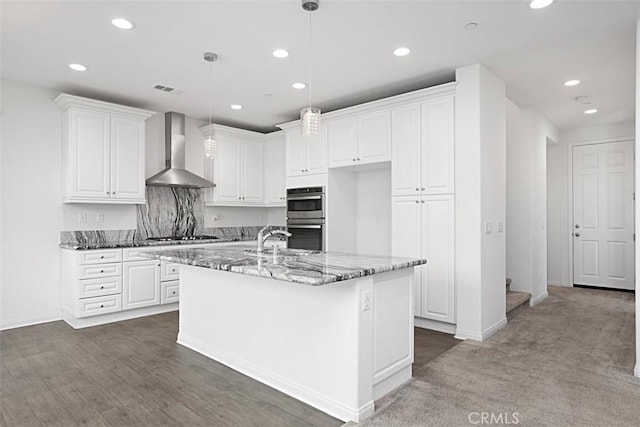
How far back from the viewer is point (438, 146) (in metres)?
3.94

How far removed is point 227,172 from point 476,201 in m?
3.59

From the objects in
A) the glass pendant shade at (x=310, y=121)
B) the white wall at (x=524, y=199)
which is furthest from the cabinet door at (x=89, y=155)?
the white wall at (x=524, y=199)

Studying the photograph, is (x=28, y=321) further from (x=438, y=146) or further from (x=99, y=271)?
(x=438, y=146)

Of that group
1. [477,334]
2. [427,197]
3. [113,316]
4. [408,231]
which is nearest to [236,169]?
[113,316]

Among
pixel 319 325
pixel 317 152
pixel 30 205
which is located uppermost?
pixel 317 152

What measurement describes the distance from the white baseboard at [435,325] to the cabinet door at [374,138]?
1.79 metres

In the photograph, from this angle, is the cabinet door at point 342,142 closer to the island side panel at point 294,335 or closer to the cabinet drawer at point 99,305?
the island side panel at point 294,335

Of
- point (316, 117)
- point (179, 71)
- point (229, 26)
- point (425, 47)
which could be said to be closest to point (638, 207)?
point (425, 47)

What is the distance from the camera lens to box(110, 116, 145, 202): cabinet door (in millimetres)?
4570

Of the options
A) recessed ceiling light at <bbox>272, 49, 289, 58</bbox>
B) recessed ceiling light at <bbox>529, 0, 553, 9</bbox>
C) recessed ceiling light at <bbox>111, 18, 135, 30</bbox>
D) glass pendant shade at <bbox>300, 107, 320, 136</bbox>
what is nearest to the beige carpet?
glass pendant shade at <bbox>300, 107, 320, 136</bbox>

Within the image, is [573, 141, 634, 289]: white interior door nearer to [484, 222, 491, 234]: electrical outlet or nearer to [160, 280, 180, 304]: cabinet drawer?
[484, 222, 491, 234]: electrical outlet

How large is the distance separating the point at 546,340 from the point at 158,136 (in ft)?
16.9

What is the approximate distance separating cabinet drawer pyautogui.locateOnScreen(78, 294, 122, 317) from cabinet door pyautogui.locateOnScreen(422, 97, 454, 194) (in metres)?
3.58

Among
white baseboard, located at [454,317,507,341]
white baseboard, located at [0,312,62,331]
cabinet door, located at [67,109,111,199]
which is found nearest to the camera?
white baseboard, located at [454,317,507,341]
